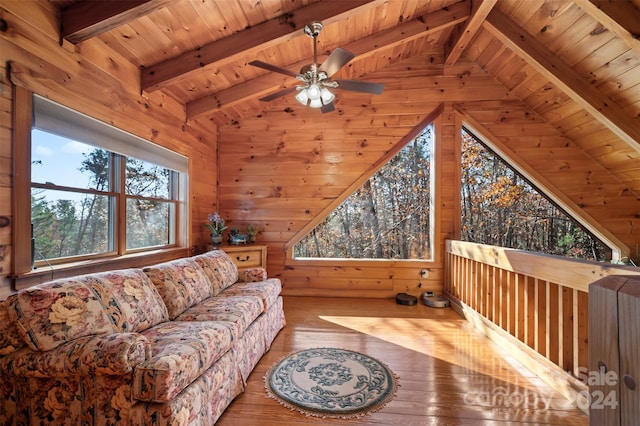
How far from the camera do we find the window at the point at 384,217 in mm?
4227

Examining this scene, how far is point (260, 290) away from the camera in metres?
2.58

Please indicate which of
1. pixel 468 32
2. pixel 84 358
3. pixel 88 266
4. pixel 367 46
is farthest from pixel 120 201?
pixel 468 32

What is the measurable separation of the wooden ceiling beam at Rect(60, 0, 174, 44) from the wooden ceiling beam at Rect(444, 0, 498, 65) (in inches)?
114

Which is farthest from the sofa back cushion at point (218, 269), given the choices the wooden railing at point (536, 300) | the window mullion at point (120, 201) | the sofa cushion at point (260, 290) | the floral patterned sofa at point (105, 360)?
the wooden railing at point (536, 300)

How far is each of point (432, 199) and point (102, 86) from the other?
3.88 m

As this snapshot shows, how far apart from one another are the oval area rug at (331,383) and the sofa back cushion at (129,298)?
907mm

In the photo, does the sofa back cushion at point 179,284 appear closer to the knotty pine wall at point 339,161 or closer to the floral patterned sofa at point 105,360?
the floral patterned sofa at point 105,360

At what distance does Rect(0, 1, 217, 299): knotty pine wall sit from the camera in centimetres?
164

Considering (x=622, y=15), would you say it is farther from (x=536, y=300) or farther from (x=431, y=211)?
(x=431, y=211)

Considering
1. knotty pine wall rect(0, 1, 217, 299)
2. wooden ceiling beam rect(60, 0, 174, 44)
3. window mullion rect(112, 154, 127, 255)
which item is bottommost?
window mullion rect(112, 154, 127, 255)

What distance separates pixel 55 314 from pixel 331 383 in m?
1.64

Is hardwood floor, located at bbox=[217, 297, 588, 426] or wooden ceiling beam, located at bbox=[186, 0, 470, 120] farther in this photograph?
wooden ceiling beam, located at bbox=[186, 0, 470, 120]

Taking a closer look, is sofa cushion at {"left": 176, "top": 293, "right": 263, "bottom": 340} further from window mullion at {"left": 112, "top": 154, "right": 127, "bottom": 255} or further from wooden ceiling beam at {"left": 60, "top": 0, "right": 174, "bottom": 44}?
wooden ceiling beam at {"left": 60, "top": 0, "right": 174, "bottom": 44}

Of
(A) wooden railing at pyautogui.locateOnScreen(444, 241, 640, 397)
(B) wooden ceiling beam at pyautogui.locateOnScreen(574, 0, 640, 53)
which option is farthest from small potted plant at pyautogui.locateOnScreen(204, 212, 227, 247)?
(B) wooden ceiling beam at pyautogui.locateOnScreen(574, 0, 640, 53)
